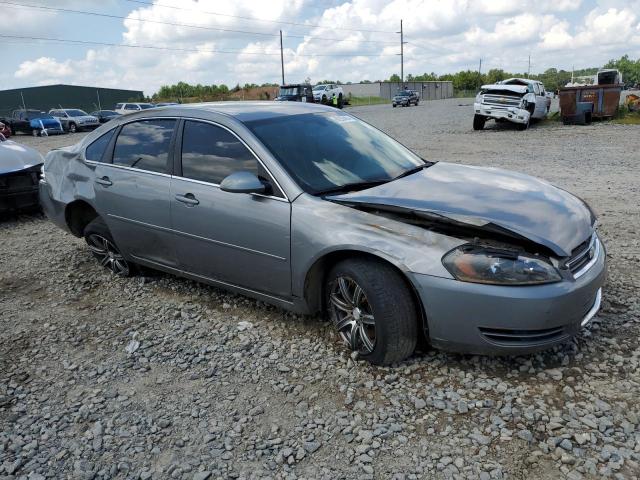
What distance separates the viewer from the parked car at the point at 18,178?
280 inches

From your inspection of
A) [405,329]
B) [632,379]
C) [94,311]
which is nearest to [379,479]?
[405,329]

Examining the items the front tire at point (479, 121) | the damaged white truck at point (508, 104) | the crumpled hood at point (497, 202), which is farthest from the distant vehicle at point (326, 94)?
the crumpled hood at point (497, 202)

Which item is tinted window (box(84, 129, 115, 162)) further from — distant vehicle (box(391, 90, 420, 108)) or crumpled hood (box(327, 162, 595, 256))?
distant vehicle (box(391, 90, 420, 108))

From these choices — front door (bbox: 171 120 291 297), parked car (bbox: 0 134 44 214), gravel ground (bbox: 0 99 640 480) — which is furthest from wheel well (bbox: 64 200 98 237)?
parked car (bbox: 0 134 44 214)

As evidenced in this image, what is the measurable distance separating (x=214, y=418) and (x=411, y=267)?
1368mm

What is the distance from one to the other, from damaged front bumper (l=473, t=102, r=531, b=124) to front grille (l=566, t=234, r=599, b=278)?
15.5 metres

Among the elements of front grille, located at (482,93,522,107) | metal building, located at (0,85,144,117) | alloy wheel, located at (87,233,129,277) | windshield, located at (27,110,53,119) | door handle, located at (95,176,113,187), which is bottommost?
alloy wheel, located at (87,233,129,277)

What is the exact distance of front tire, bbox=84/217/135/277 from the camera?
4.80 metres

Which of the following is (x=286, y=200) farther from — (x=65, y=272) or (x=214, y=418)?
(x=65, y=272)

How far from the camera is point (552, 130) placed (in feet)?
57.4

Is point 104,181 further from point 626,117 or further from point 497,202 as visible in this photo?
point 626,117

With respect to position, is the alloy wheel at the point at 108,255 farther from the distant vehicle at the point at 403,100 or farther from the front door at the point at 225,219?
the distant vehicle at the point at 403,100

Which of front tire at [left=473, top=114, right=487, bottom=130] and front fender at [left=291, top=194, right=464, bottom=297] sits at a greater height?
front tire at [left=473, top=114, right=487, bottom=130]

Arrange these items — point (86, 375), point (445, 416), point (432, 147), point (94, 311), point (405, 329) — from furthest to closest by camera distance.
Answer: point (432, 147) < point (94, 311) < point (86, 375) < point (405, 329) < point (445, 416)
